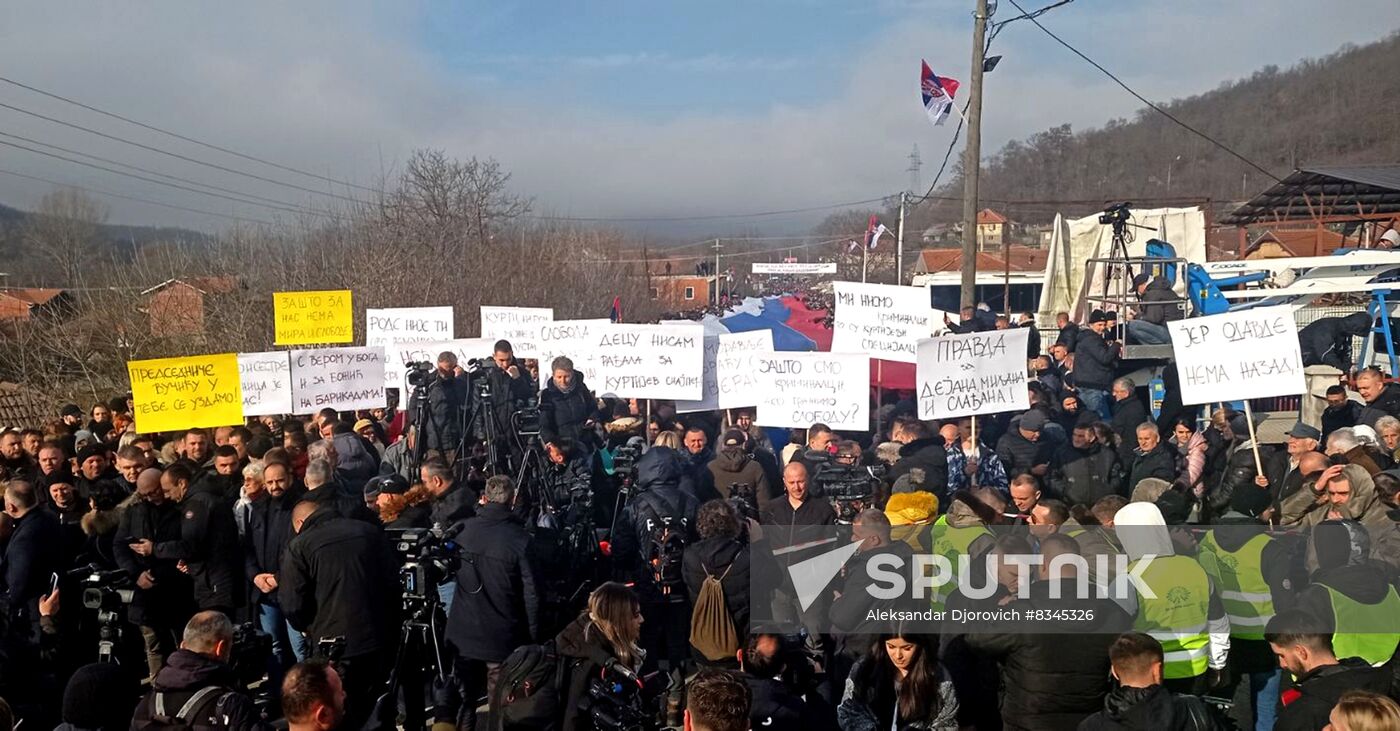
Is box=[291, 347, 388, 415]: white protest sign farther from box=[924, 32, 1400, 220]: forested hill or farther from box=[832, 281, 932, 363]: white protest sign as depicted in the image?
box=[924, 32, 1400, 220]: forested hill

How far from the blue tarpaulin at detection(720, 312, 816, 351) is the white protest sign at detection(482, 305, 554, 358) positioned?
2.89 m

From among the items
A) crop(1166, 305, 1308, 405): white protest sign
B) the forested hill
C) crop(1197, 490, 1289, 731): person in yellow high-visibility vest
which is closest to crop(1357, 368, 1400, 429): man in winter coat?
crop(1166, 305, 1308, 405): white protest sign

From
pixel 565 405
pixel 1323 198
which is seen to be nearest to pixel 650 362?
pixel 565 405

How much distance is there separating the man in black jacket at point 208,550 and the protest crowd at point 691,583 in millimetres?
18

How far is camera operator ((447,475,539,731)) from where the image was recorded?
19.5 feet

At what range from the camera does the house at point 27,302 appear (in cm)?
2395

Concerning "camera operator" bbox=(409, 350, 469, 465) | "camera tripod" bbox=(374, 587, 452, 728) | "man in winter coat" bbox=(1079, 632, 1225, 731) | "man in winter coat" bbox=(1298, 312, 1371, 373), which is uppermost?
"man in winter coat" bbox=(1298, 312, 1371, 373)

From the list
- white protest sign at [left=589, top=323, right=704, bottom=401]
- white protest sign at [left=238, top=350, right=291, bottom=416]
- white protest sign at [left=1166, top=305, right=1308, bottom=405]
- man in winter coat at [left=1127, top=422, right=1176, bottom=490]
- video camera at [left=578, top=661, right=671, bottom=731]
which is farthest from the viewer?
white protest sign at [left=238, top=350, right=291, bottom=416]

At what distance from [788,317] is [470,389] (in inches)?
323

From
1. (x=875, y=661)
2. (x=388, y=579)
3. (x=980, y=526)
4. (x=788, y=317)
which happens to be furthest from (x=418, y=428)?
(x=788, y=317)

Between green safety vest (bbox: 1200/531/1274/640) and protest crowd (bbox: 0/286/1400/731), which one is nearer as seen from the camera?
protest crowd (bbox: 0/286/1400/731)

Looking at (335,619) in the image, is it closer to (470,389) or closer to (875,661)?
(875,661)

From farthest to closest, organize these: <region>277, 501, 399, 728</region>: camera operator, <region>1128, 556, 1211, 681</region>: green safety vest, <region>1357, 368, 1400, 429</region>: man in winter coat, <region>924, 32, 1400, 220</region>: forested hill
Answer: <region>924, 32, 1400, 220</region>: forested hill, <region>1357, 368, 1400, 429</region>: man in winter coat, <region>277, 501, 399, 728</region>: camera operator, <region>1128, 556, 1211, 681</region>: green safety vest

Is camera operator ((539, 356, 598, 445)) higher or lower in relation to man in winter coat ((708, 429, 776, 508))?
higher
